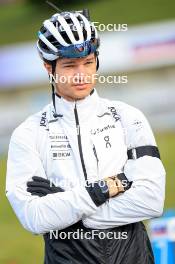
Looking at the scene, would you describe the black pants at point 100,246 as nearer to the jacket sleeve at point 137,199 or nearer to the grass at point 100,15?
the jacket sleeve at point 137,199

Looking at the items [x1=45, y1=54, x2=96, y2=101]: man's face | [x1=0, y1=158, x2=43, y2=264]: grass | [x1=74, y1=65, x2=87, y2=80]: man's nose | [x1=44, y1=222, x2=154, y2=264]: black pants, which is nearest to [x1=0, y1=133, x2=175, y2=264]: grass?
[x1=0, y1=158, x2=43, y2=264]: grass

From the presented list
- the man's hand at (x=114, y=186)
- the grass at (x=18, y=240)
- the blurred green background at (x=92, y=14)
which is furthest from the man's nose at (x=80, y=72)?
A: the blurred green background at (x=92, y=14)

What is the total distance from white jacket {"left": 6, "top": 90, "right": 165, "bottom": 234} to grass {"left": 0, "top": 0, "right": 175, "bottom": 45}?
2853 cm

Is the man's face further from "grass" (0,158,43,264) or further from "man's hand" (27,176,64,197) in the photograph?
"grass" (0,158,43,264)

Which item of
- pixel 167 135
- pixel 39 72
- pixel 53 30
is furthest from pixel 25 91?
pixel 53 30

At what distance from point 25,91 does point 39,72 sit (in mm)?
956

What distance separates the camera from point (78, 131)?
19.0 ft

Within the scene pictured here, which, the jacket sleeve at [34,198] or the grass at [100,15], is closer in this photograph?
the jacket sleeve at [34,198]

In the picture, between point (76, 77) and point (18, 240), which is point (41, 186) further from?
point (18, 240)

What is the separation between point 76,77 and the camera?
575 cm

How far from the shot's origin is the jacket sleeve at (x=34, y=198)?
5562 millimetres

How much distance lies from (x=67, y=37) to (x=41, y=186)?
1.01 meters

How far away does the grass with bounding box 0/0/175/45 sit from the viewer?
1388 inches

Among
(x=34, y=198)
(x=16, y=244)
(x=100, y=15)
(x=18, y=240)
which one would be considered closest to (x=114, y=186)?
(x=34, y=198)
